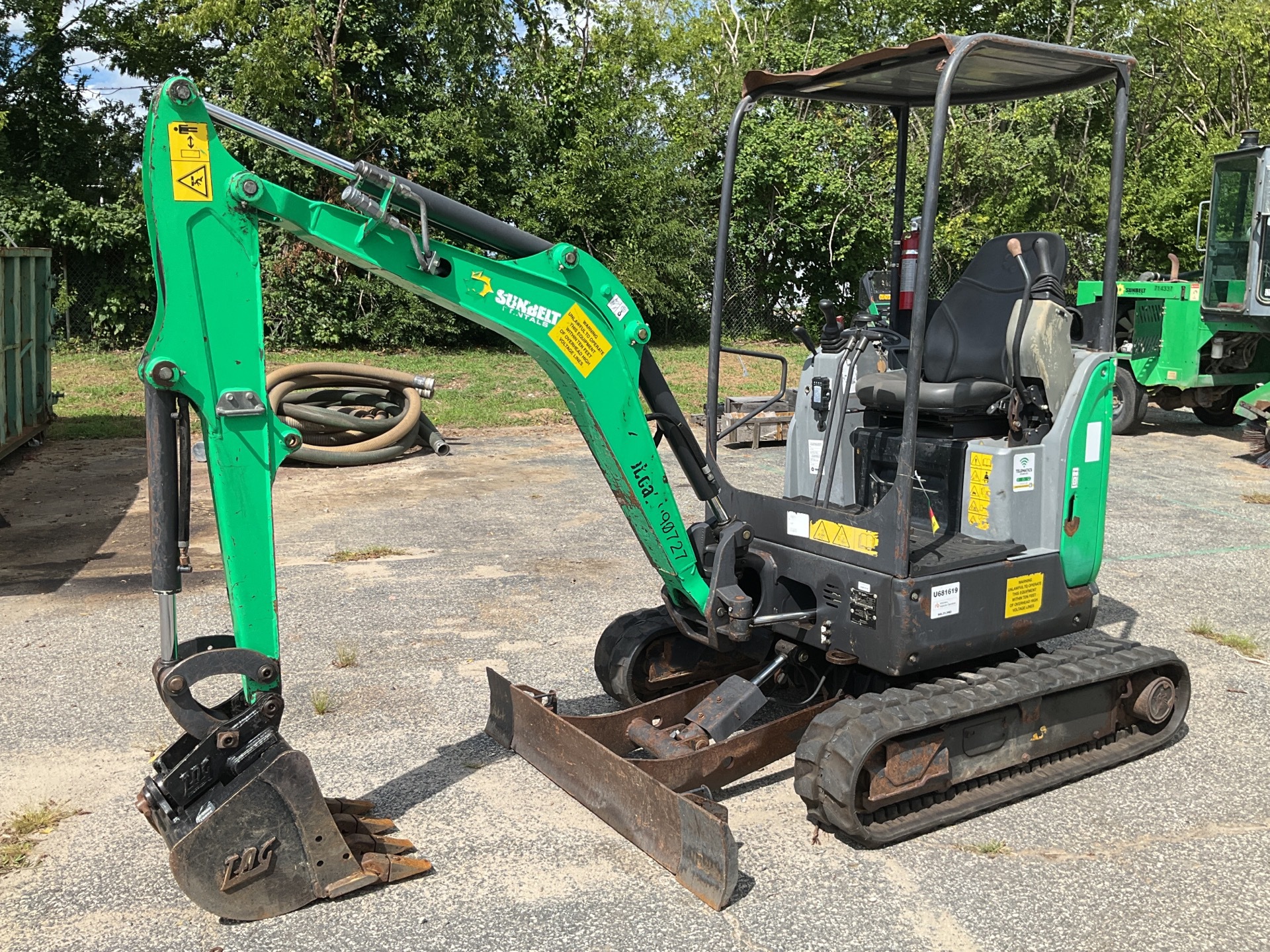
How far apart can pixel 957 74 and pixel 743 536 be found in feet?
7.73

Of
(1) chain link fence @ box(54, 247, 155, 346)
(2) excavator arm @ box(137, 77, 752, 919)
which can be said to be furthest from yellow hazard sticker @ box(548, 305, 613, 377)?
(1) chain link fence @ box(54, 247, 155, 346)

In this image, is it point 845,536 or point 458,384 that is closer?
point 845,536

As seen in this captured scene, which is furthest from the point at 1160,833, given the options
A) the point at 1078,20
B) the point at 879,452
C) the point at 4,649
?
the point at 1078,20

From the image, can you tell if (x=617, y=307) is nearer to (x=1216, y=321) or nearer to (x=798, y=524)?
(x=798, y=524)

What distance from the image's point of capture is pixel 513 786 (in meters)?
4.56

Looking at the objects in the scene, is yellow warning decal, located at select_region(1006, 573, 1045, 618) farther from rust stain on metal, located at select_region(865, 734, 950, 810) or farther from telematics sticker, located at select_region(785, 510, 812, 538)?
telematics sticker, located at select_region(785, 510, 812, 538)

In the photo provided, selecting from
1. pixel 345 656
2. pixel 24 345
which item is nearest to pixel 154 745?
pixel 345 656

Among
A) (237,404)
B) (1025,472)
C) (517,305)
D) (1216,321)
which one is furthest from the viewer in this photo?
(1216,321)

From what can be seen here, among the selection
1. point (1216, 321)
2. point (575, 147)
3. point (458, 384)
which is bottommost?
point (458, 384)

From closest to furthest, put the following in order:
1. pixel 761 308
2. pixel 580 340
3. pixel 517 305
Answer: pixel 517 305, pixel 580 340, pixel 761 308

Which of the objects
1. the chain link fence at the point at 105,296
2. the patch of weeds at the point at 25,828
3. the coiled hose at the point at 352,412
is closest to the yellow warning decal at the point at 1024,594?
the patch of weeds at the point at 25,828

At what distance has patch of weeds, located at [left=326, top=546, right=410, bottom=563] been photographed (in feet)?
25.8

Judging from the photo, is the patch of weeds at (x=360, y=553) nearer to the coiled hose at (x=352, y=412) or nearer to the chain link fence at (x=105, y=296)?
the coiled hose at (x=352, y=412)

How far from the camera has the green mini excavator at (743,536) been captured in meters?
3.48
